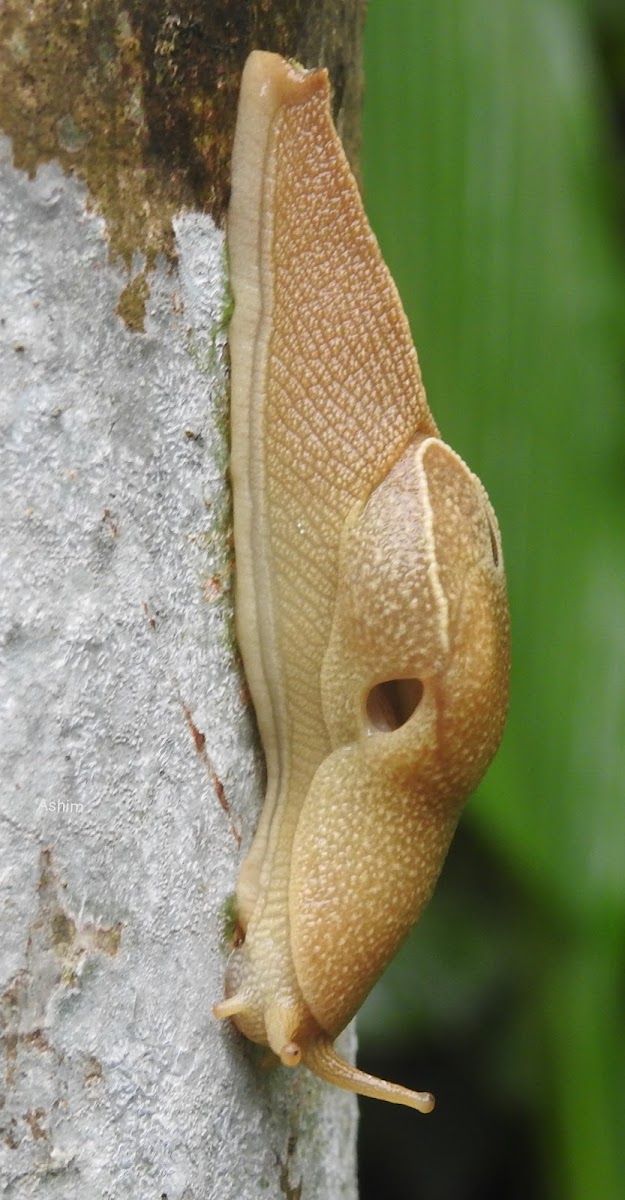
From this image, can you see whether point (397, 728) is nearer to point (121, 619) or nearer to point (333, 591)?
point (333, 591)

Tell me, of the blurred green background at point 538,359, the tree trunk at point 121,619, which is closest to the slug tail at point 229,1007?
the tree trunk at point 121,619

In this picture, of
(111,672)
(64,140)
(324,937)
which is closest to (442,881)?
(324,937)

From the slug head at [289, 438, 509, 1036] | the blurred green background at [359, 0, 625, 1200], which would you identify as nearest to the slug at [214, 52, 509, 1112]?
the slug head at [289, 438, 509, 1036]

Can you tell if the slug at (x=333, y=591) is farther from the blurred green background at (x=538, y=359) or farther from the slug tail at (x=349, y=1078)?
the blurred green background at (x=538, y=359)

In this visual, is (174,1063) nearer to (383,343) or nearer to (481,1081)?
(383,343)

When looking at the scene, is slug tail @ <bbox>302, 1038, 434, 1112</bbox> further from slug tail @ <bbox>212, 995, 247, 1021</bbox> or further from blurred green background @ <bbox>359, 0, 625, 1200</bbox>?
blurred green background @ <bbox>359, 0, 625, 1200</bbox>
